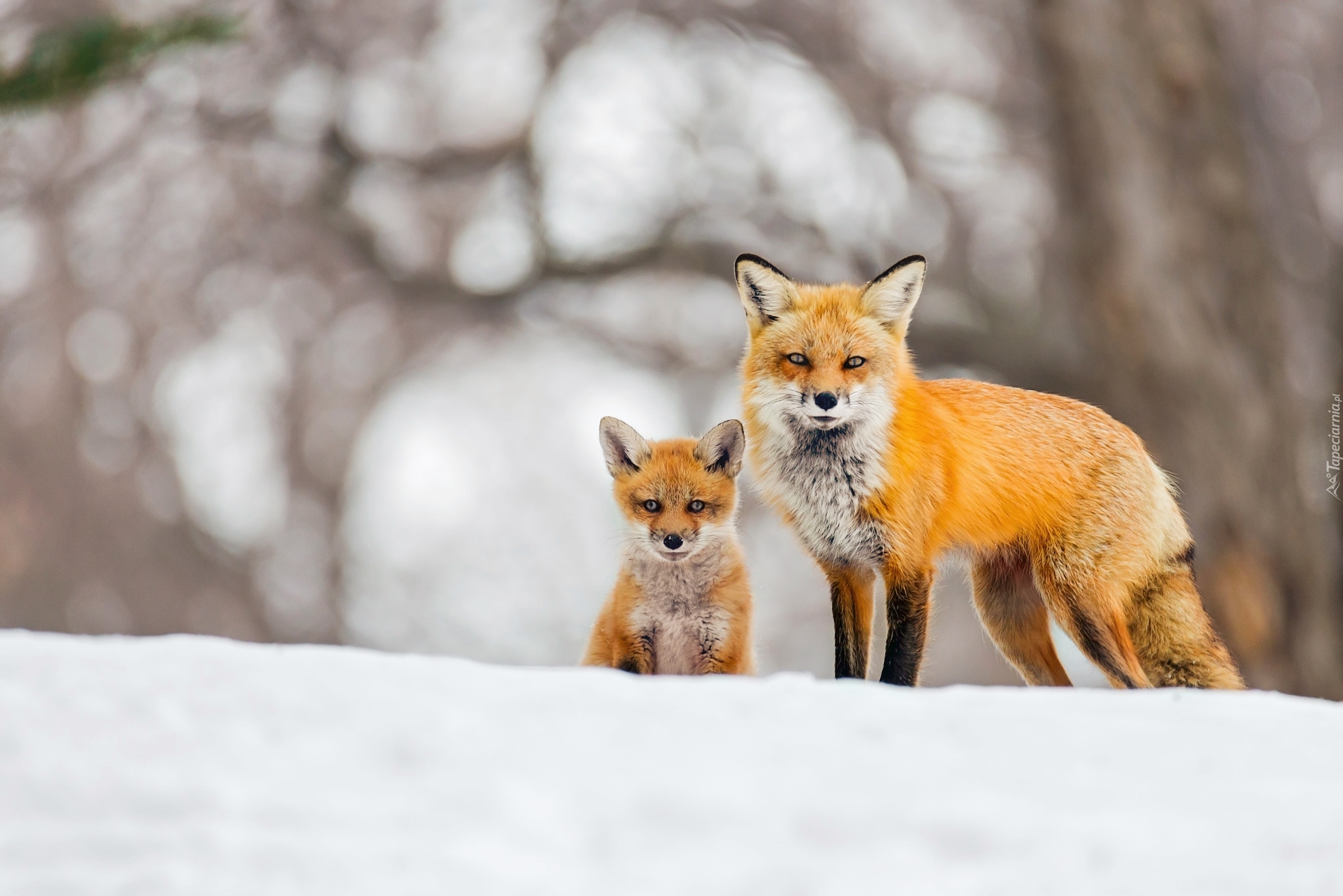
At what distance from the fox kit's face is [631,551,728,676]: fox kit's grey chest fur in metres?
0.14

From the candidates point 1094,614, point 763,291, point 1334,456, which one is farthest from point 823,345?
point 1334,456

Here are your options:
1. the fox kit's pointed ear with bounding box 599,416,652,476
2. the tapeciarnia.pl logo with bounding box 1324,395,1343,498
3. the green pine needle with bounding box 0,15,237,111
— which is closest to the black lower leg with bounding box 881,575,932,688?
the fox kit's pointed ear with bounding box 599,416,652,476

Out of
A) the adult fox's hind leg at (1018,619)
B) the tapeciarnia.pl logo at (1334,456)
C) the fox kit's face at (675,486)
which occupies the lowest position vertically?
the tapeciarnia.pl logo at (1334,456)

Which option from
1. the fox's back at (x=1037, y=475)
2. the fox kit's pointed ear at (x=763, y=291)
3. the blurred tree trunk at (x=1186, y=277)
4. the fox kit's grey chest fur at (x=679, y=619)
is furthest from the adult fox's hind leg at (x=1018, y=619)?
the blurred tree trunk at (x=1186, y=277)

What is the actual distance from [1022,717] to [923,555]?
3.87ft

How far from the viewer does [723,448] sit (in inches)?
132

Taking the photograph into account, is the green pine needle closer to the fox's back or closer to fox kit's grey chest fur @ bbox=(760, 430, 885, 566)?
fox kit's grey chest fur @ bbox=(760, 430, 885, 566)

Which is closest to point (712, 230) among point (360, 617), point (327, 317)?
point (327, 317)

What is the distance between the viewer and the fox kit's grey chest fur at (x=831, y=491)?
307cm

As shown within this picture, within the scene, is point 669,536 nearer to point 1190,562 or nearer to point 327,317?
point 1190,562

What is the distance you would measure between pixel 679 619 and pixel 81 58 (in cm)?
211

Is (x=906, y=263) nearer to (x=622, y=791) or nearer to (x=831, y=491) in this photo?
(x=831, y=491)

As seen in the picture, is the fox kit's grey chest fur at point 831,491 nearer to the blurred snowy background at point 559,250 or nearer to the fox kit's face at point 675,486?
the fox kit's face at point 675,486

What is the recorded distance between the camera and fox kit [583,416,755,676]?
344 cm
